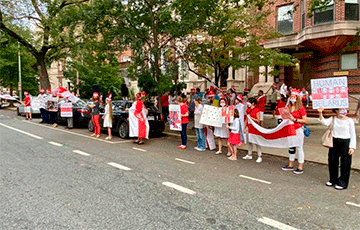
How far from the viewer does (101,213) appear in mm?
4207

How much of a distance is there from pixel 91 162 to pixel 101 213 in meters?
3.33

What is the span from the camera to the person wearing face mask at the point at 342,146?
552 centimetres

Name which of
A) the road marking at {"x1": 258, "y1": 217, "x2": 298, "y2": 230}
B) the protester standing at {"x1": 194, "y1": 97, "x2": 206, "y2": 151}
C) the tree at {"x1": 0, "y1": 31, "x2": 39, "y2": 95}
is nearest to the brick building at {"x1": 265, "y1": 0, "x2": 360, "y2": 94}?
the protester standing at {"x1": 194, "y1": 97, "x2": 206, "y2": 151}

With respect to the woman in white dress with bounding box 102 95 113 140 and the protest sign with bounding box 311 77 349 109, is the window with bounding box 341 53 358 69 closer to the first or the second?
the protest sign with bounding box 311 77 349 109

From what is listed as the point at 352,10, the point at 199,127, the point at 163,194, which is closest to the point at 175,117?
the point at 199,127

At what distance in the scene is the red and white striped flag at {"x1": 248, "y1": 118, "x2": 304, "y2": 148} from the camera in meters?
6.74

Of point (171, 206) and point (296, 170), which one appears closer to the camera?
point (171, 206)

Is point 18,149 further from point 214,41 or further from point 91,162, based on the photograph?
point 214,41

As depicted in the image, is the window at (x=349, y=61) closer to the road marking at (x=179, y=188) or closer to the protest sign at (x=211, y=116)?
the protest sign at (x=211, y=116)

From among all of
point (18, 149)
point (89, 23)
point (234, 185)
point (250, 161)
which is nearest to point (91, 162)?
point (18, 149)

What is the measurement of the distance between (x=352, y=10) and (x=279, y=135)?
47.1 feet

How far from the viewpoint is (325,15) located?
1798 centimetres

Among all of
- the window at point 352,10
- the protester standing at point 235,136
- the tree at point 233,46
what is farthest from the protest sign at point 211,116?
the window at point 352,10

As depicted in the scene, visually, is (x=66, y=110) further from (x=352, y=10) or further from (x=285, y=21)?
(x=352, y=10)
